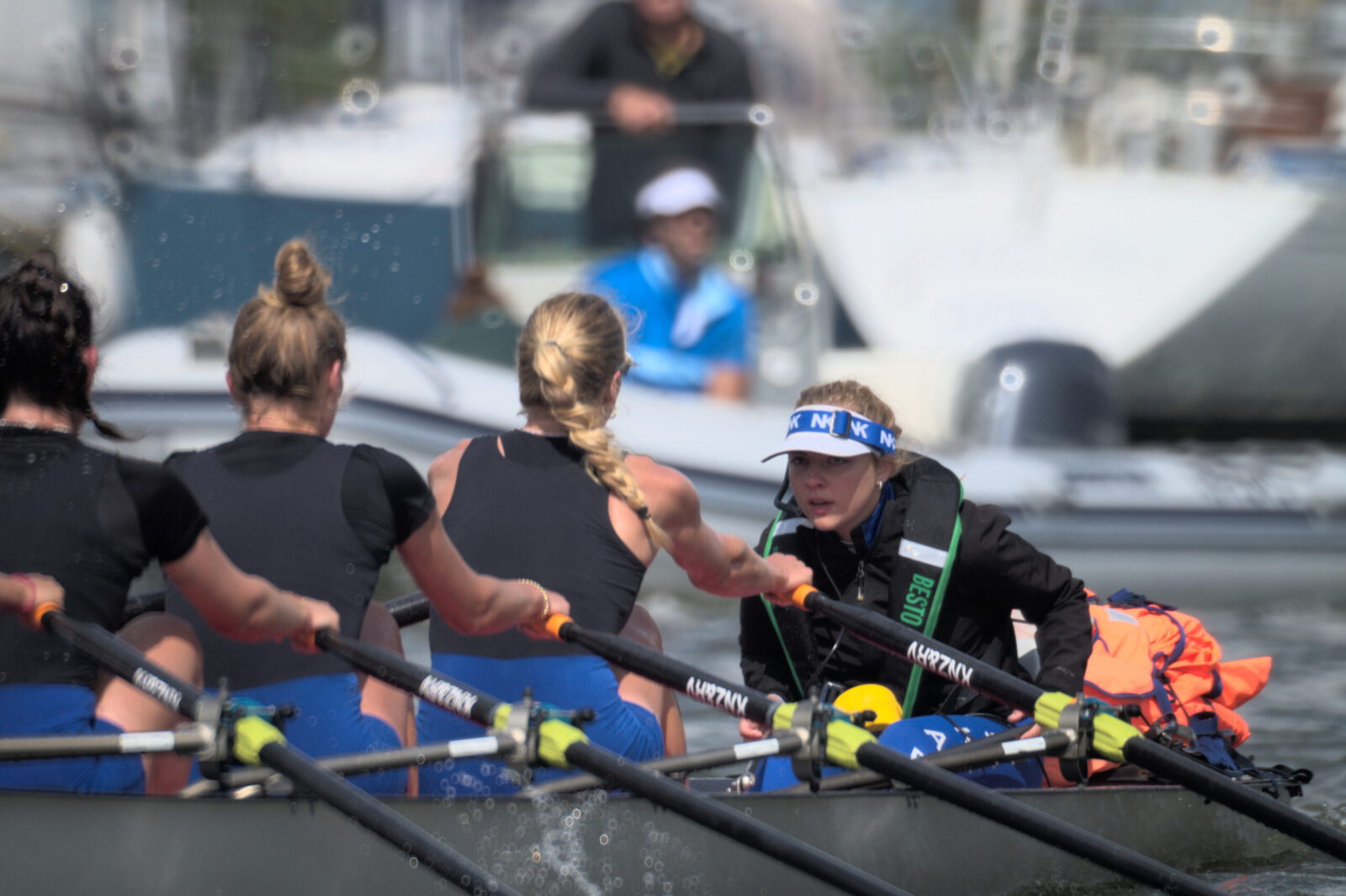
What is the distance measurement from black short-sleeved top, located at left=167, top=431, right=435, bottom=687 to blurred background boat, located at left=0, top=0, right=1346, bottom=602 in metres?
4.23

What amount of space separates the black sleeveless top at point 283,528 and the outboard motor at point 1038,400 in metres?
5.07

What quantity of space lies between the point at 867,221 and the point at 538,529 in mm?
6079

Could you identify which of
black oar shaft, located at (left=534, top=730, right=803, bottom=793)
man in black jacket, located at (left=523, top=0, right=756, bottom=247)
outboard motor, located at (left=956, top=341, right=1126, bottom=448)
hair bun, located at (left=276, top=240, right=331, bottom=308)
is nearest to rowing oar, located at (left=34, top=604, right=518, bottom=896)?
black oar shaft, located at (left=534, top=730, right=803, bottom=793)

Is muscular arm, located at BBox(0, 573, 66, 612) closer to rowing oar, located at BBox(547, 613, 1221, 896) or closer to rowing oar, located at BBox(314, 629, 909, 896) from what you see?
rowing oar, located at BBox(314, 629, 909, 896)

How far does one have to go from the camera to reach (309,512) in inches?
121

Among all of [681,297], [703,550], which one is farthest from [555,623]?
[681,297]

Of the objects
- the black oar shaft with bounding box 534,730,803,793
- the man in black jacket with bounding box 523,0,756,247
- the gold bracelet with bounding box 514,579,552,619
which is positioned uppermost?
the man in black jacket with bounding box 523,0,756,247

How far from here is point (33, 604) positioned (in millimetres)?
2779

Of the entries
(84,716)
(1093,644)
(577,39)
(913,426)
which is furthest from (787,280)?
(84,716)

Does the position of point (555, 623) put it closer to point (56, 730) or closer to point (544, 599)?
point (544, 599)

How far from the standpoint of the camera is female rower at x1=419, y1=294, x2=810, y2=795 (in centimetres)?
334

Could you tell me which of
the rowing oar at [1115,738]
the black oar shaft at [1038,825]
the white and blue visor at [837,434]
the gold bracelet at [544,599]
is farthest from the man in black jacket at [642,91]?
the black oar shaft at [1038,825]

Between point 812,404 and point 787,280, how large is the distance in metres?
4.64

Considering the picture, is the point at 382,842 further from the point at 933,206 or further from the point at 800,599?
the point at 933,206
